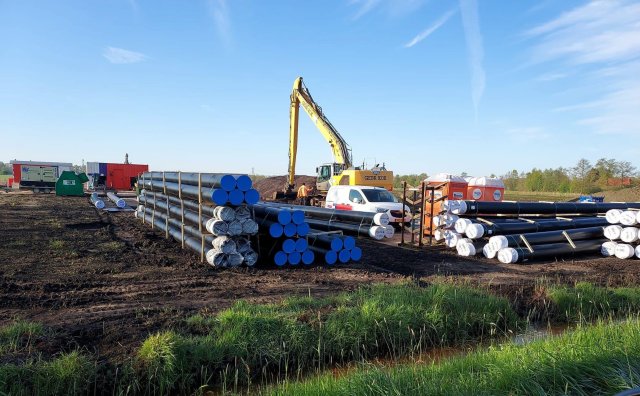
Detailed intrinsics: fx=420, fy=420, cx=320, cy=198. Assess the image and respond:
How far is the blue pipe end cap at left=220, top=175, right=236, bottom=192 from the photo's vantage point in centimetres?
899

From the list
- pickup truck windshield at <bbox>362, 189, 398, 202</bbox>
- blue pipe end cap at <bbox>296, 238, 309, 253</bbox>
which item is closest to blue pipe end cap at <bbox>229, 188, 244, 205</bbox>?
blue pipe end cap at <bbox>296, 238, 309, 253</bbox>

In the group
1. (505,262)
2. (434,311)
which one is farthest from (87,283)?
(505,262)

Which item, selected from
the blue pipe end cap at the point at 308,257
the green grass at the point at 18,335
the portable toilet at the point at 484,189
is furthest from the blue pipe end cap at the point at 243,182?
the portable toilet at the point at 484,189

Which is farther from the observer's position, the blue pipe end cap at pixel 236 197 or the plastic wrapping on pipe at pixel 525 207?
the plastic wrapping on pipe at pixel 525 207

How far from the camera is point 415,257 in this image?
1149 centimetres

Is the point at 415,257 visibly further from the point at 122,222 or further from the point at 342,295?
the point at 122,222

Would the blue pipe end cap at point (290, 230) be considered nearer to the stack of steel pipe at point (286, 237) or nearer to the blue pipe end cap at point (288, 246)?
the stack of steel pipe at point (286, 237)

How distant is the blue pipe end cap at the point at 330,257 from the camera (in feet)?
33.2

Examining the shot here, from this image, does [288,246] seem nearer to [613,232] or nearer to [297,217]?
[297,217]

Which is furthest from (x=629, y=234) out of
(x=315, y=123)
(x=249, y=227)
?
(x=315, y=123)

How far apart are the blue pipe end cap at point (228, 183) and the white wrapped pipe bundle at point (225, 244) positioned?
42.8 inches

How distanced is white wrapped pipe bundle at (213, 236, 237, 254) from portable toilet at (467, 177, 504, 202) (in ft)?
42.4

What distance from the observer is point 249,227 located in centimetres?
920

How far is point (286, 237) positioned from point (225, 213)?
1.61 metres
